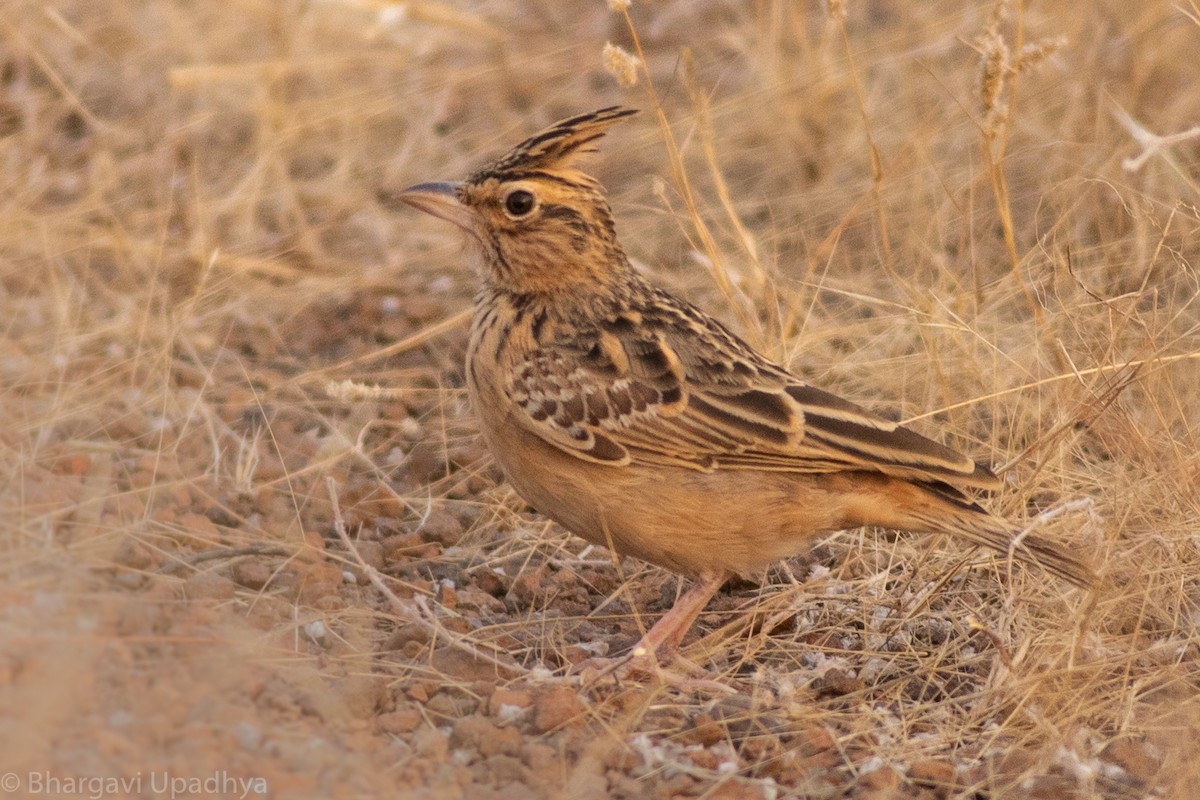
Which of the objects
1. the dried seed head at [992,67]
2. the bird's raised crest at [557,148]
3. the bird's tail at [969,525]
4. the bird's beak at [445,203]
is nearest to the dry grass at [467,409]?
the dried seed head at [992,67]

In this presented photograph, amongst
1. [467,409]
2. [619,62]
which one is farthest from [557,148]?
[467,409]

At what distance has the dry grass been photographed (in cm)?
450

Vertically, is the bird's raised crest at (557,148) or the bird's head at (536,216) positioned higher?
the bird's raised crest at (557,148)

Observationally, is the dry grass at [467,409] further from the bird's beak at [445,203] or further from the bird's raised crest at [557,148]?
the bird's beak at [445,203]

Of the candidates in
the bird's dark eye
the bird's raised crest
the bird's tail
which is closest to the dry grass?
the bird's tail

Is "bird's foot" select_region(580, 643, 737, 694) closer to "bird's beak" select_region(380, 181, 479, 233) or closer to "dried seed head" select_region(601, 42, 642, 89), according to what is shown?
"bird's beak" select_region(380, 181, 479, 233)

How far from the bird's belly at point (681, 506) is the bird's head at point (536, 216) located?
0.66m

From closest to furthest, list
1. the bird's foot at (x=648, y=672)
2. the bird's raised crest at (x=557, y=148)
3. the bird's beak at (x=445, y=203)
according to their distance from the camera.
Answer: the bird's foot at (x=648, y=672), the bird's raised crest at (x=557, y=148), the bird's beak at (x=445, y=203)

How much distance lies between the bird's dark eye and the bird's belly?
82cm

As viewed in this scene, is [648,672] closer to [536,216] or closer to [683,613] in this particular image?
[683,613]

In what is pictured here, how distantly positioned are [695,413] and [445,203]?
1284 mm

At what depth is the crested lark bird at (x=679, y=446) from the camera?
5121 millimetres

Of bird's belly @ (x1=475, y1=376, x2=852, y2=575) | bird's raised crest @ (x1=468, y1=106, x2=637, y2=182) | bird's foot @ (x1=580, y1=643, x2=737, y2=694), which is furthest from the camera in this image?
bird's raised crest @ (x1=468, y1=106, x2=637, y2=182)

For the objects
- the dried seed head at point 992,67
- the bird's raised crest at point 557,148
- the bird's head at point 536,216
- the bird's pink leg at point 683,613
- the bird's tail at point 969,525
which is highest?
the dried seed head at point 992,67
